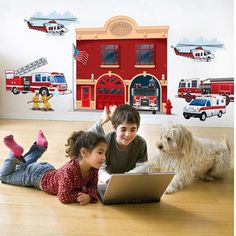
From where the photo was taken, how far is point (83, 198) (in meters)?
1.56

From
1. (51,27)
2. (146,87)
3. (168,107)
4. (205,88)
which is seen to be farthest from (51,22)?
(205,88)

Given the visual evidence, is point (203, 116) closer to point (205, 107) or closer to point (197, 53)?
point (205, 107)

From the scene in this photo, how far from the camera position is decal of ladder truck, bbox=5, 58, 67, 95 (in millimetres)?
4129

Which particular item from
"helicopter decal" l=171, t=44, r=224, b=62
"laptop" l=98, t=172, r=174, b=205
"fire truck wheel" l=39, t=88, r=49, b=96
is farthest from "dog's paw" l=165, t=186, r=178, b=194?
"fire truck wheel" l=39, t=88, r=49, b=96

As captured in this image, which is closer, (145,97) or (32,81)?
(145,97)

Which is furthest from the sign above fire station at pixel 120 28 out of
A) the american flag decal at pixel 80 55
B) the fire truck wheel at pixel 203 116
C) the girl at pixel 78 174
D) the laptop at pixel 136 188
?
the laptop at pixel 136 188

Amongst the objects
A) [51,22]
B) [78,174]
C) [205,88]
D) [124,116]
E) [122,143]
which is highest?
[51,22]

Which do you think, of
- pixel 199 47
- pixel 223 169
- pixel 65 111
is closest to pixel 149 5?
pixel 199 47

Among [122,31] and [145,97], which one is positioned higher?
[122,31]

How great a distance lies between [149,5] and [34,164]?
2.59m

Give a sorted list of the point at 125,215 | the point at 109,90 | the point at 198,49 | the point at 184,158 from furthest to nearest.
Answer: the point at 109,90
the point at 198,49
the point at 184,158
the point at 125,215

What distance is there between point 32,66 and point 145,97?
4.19 ft

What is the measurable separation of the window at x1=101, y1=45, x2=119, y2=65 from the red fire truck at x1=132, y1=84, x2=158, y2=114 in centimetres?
36

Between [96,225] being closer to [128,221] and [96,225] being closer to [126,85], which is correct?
[128,221]
